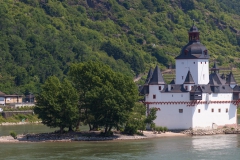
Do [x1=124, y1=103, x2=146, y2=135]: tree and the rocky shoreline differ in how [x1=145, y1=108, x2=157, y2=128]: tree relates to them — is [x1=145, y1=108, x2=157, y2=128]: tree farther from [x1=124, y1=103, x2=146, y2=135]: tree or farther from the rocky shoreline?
the rocky shoreline

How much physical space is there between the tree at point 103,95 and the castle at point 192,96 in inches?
263

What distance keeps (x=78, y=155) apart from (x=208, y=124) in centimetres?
2708

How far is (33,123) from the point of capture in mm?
142375

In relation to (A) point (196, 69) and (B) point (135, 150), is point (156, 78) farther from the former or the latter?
(B) point (135, 150)

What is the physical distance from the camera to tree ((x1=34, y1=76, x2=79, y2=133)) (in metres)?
103

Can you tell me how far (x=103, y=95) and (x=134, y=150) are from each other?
10.6 metres

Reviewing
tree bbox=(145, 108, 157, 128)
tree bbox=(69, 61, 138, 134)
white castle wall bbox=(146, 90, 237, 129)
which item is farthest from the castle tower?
tree bbox=(69, 61, 138, 134)

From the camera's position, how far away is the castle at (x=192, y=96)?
111 m

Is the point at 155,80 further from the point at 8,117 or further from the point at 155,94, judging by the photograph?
the point at 8,117

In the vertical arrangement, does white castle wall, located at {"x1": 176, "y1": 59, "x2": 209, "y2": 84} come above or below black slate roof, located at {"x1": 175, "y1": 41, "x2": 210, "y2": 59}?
below

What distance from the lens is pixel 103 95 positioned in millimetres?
102375

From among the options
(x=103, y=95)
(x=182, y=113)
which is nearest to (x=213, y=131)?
(x=182, y=113)

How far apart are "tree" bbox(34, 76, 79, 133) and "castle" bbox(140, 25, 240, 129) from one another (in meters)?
11.7

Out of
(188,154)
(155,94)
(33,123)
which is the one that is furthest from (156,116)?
(33,123)
